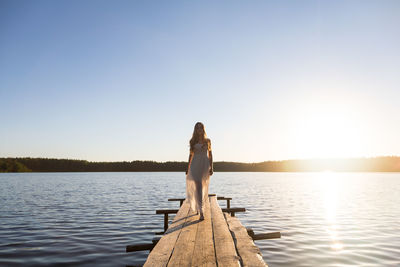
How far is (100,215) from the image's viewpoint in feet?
66.0

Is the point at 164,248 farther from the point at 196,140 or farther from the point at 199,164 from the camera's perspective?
the point at 196,140

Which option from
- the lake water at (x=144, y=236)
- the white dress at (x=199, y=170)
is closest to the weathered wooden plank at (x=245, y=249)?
the white dress at (x=199, y=170)

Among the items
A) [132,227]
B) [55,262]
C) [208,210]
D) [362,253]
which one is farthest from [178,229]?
[132,227]

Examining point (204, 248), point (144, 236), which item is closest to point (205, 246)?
point (204, 248)

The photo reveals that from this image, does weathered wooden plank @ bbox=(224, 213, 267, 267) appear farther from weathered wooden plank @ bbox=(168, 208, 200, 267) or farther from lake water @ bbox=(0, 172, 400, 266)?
lake water @ bbox=(0, 172, 400, 266)

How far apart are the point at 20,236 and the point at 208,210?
30.0 ft

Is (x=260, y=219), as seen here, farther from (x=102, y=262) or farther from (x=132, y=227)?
(x=102, y=262)

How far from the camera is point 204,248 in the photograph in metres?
6.07

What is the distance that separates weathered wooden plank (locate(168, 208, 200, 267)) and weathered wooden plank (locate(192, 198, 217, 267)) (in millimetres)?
94

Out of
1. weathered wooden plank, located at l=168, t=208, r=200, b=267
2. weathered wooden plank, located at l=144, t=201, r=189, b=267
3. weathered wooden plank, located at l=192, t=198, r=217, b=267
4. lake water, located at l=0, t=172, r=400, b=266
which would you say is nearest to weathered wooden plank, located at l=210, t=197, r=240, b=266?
weathered wooden plank, located at l=192, t=198, r=217, b=267

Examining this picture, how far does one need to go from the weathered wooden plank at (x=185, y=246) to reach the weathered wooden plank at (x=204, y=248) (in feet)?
0.31

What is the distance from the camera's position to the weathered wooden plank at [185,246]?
5176 mm

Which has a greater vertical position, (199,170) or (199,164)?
(199,164)

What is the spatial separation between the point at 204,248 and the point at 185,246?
0.42 meters
